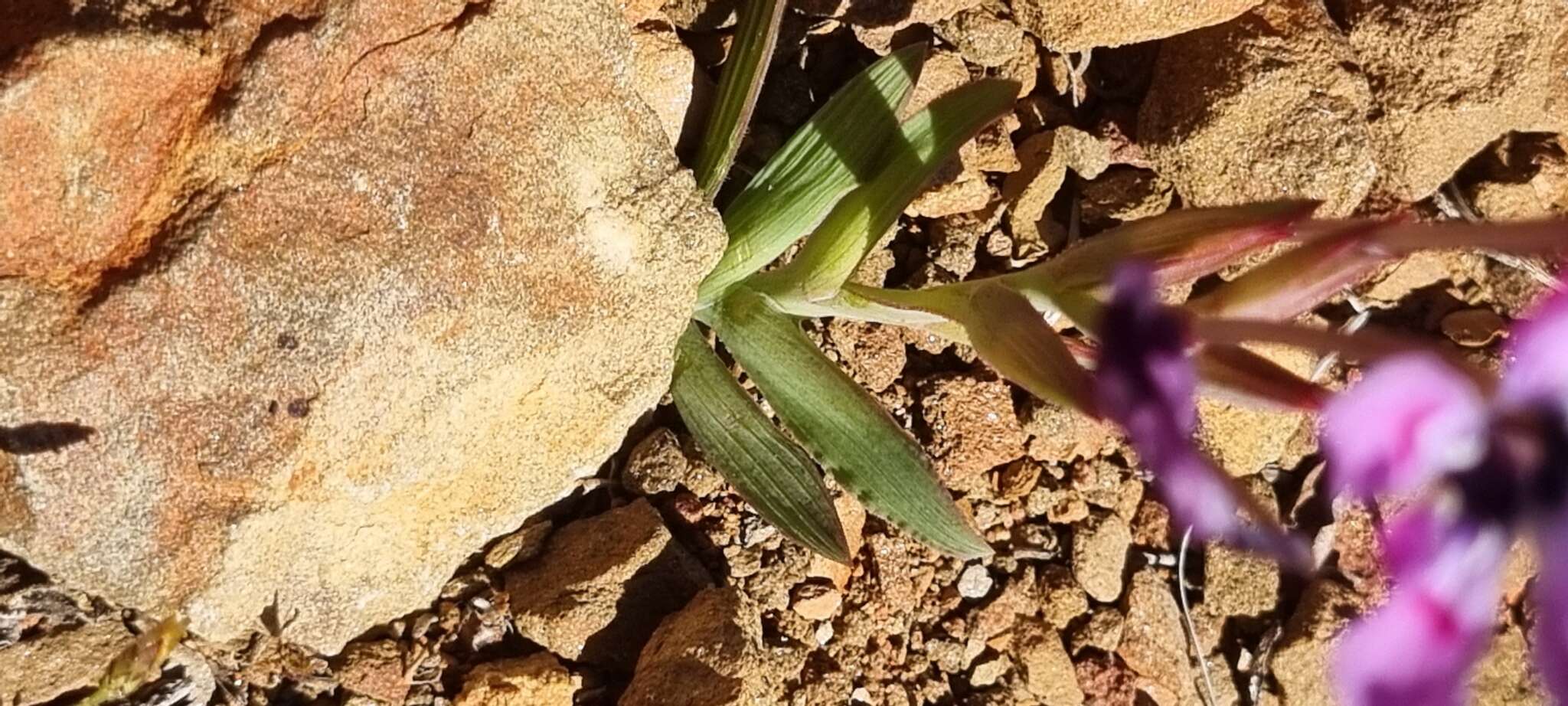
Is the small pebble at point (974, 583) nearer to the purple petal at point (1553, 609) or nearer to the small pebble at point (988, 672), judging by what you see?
the small pebble at point (988, 672)

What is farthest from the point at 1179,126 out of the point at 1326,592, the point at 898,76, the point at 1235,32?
the point at 1326,592

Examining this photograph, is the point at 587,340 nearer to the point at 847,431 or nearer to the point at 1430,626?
the point at 847,431

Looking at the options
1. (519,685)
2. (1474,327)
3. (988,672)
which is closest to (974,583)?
(988,672)

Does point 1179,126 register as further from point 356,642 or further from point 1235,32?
point 356,642

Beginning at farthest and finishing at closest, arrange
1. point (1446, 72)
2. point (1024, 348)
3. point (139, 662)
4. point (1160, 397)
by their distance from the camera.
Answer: point (1446, 72) < point (139, 662) < point (1024, 348) < point (1160, 397)

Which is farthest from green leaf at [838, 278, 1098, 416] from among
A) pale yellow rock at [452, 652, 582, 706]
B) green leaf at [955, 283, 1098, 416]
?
pale yellow rock at [452, 652, 582, 706]

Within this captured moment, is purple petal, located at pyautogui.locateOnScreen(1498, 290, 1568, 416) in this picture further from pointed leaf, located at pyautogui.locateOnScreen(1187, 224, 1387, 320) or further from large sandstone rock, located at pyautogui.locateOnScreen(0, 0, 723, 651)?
large sandstone rock, located at pyautogui.locateOnScreen(0, 0, 723, 651)

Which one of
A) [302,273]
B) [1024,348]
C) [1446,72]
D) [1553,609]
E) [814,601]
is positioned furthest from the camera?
[1446,72]
